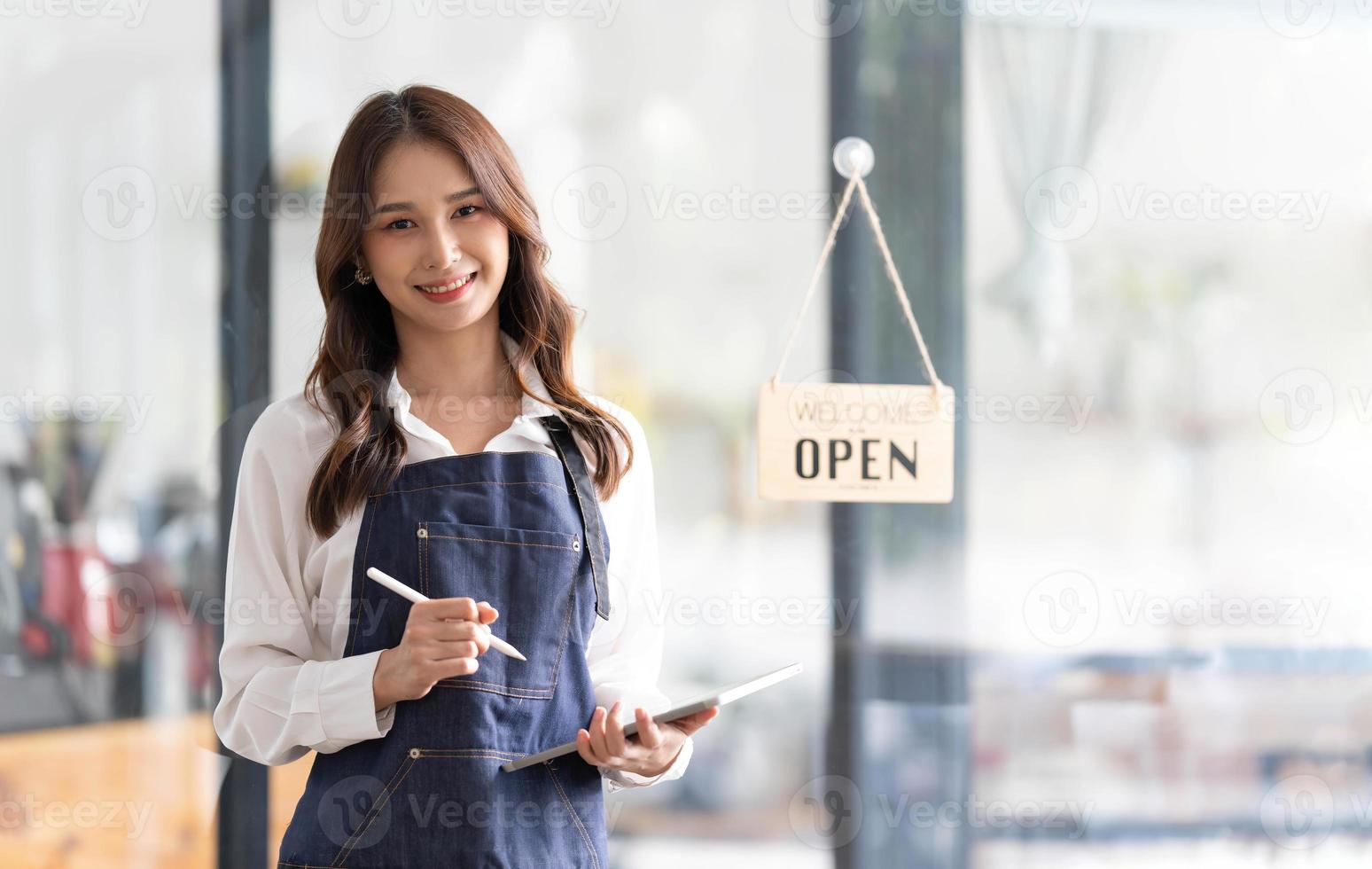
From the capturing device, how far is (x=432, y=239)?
1.20m

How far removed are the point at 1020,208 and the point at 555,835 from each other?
1.11 meters

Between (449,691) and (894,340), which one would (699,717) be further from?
(894,340)

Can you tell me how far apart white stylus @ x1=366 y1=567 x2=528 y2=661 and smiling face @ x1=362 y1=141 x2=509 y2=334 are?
0.91 feet

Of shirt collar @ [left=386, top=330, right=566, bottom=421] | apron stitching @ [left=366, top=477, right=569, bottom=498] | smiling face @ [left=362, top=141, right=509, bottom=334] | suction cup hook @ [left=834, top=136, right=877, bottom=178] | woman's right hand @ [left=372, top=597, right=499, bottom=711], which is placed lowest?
woman's right hand @ [left=372, top=597, right=499, bottom=711]

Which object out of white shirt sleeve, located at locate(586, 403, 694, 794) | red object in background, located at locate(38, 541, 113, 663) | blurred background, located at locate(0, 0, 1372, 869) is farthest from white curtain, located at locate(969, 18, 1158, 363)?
red object in background, located at locate(38, 541, 113, 663)

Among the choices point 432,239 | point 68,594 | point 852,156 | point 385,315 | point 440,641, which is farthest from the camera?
point 852,156

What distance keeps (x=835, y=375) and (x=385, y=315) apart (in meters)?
0.67

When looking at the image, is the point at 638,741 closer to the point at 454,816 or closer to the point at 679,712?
→ the point at 679,712

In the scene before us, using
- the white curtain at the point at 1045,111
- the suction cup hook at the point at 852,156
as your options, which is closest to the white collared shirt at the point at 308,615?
the suction cup hook at the point at 852,156

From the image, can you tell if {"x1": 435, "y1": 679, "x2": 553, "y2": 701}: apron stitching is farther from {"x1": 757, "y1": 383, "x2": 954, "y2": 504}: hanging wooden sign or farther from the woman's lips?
{"x1": 757, "y1": 383, "x2": 954, "y2": 504}: hanging wooden sign

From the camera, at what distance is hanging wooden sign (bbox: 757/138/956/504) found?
65.8 inches

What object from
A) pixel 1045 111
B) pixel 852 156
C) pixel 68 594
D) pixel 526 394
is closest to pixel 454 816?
pixel 526 394

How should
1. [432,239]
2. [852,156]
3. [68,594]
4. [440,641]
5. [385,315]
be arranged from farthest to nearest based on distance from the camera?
1. [852,156]
2. [68,594]
3. [385,315]
4. [432,239]
5. [440,641]

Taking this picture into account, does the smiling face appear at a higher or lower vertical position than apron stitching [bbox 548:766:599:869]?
higher
